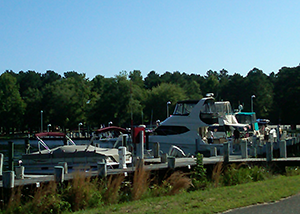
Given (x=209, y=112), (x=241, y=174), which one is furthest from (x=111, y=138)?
(x=241, y=174)

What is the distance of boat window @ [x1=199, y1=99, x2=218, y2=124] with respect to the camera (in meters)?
38.4

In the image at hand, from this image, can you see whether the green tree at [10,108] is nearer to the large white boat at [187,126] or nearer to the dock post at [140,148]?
the large white boat at [187,126]

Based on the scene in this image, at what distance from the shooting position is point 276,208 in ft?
40.3

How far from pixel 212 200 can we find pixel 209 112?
26590mm

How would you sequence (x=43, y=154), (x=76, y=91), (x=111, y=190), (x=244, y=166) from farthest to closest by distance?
(x=76, y=91), (x=43, y=154), (x=244, y=166), (x=111, y=190)

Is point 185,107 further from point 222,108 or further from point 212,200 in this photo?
point 212,200

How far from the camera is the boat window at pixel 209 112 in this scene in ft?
126

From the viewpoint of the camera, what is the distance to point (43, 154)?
80.3ft

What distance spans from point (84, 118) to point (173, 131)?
68.0m

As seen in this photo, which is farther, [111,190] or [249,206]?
[111,190]

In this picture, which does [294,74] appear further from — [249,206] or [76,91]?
[249,206]

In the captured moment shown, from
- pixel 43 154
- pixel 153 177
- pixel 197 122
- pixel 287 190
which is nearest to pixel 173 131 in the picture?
pixel 197 122

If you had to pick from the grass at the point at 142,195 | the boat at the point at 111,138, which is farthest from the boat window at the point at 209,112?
the grass at the point at 142,195

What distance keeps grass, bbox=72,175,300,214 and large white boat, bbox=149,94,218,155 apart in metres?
20.8
